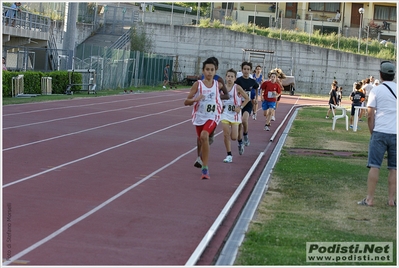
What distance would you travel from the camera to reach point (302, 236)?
861 cm

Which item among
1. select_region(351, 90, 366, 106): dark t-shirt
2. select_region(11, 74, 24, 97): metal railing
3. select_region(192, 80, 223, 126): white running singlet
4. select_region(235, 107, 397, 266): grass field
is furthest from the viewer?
select_region(11, 74, 24, 97): metal railing

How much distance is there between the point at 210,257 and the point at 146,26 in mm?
54639

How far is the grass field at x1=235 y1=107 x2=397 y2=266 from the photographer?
8.00 m

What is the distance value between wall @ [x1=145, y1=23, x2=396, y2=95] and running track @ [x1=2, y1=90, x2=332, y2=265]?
40.4 meters

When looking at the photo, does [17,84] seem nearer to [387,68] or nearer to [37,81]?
[37,81]

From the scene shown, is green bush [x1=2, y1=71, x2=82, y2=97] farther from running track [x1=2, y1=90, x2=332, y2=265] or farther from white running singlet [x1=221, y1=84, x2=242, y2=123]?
white running singlet [x1=221, y1=84, x2=242, y2=123]

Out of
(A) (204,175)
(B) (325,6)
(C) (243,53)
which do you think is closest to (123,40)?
(C) (243,53)

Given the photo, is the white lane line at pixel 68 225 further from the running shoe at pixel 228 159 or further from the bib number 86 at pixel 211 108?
the running shoe at pixel 228 159

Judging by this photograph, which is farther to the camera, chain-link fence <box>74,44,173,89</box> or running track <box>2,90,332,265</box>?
chain-link fence <box>74,44,173,89</box>

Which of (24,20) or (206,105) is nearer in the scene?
(206,105)

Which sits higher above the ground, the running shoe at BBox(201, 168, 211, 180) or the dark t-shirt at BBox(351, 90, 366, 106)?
the dark t-shirt at BBox(351, 90, 366, 106)

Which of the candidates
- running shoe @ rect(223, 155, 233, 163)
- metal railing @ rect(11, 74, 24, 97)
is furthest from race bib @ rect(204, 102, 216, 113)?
metal railing @ rect(11, 74, 24, 97)

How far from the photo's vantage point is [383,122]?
10805 millimetres

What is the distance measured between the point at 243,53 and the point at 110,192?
5104 cm
